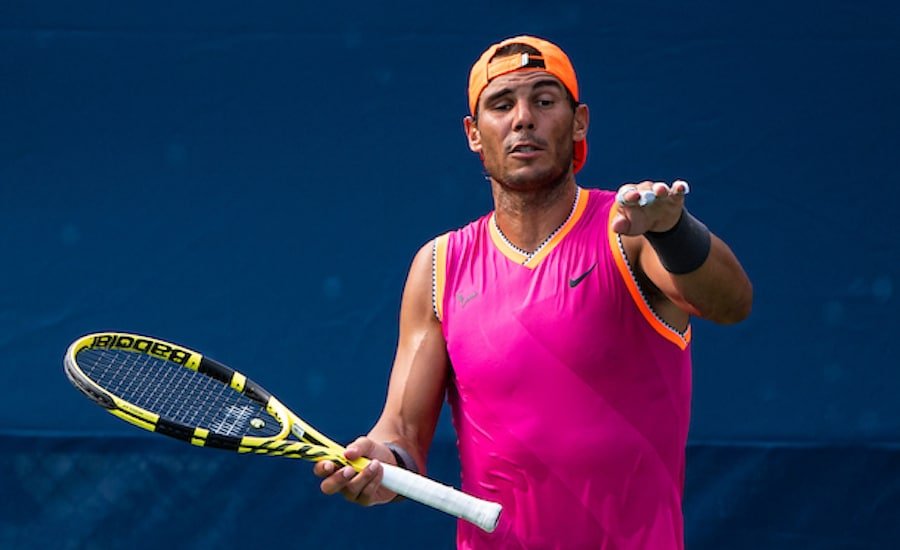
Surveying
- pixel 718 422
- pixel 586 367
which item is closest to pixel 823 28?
pixel 718 422

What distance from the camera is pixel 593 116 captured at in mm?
5121

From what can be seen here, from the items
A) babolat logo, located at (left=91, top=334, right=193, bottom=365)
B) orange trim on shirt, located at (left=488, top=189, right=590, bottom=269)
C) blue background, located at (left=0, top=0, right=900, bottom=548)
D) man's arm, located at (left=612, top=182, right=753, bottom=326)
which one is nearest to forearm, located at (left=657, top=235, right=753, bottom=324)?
man's arm, located at (left=612, top=182, right=753, bottom=326)

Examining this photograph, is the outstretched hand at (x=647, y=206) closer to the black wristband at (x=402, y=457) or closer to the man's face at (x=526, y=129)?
the man's face at (x=526, y=129)

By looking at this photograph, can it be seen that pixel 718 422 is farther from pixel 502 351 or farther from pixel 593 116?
pixel 502 351

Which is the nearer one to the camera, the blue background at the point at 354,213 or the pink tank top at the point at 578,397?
the pink tank top at the point at 578,397

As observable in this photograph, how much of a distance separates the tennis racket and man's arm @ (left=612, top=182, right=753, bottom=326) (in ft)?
1.98

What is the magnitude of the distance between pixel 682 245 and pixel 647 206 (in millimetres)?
178

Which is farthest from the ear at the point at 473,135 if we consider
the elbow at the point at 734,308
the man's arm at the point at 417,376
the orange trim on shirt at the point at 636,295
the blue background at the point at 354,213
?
the blue background at the point at 354,213

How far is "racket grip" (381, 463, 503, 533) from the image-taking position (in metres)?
3.50

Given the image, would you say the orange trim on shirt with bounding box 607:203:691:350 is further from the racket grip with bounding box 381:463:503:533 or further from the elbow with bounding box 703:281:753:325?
the racket grip with bounding box 381:463:503:533

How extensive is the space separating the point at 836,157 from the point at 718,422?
2.94 ft

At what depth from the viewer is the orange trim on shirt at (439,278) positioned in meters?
3.85

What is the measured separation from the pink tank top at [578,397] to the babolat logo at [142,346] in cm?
69

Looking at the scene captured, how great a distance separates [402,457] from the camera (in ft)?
12.5
